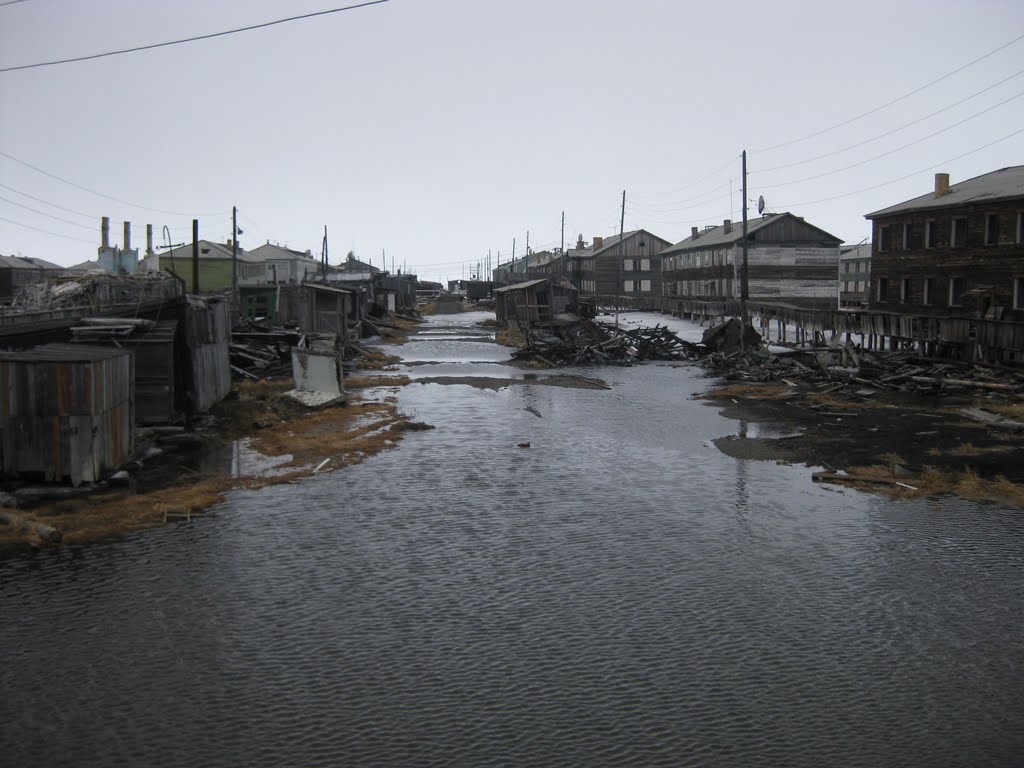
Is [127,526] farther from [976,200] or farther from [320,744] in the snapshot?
[976,200]

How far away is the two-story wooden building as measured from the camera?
36.8 meters

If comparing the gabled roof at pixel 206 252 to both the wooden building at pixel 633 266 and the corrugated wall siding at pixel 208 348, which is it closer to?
the wooden building at pixel 633 266

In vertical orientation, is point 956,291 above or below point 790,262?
below

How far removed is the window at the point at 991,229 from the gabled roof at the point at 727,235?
2531 cm

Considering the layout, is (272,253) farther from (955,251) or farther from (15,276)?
(955,251)

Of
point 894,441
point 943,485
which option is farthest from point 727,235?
point 943,485

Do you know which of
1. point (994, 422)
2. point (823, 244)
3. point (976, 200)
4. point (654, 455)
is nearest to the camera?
point (654, 455)

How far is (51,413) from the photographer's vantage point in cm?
1548

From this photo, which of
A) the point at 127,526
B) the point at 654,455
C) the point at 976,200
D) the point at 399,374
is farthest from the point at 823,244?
the point at 127,526

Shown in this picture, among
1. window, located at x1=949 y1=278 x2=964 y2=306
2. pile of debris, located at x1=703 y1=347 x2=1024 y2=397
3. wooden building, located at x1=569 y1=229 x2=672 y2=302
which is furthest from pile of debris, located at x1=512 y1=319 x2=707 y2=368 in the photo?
wooden building, located at x1=569 y1=229 x2=672 y2=302

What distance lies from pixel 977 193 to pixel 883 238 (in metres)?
7.46

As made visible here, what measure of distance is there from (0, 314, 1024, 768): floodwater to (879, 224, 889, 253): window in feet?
112

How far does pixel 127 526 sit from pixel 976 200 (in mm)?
36971

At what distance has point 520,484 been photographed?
17.6m
